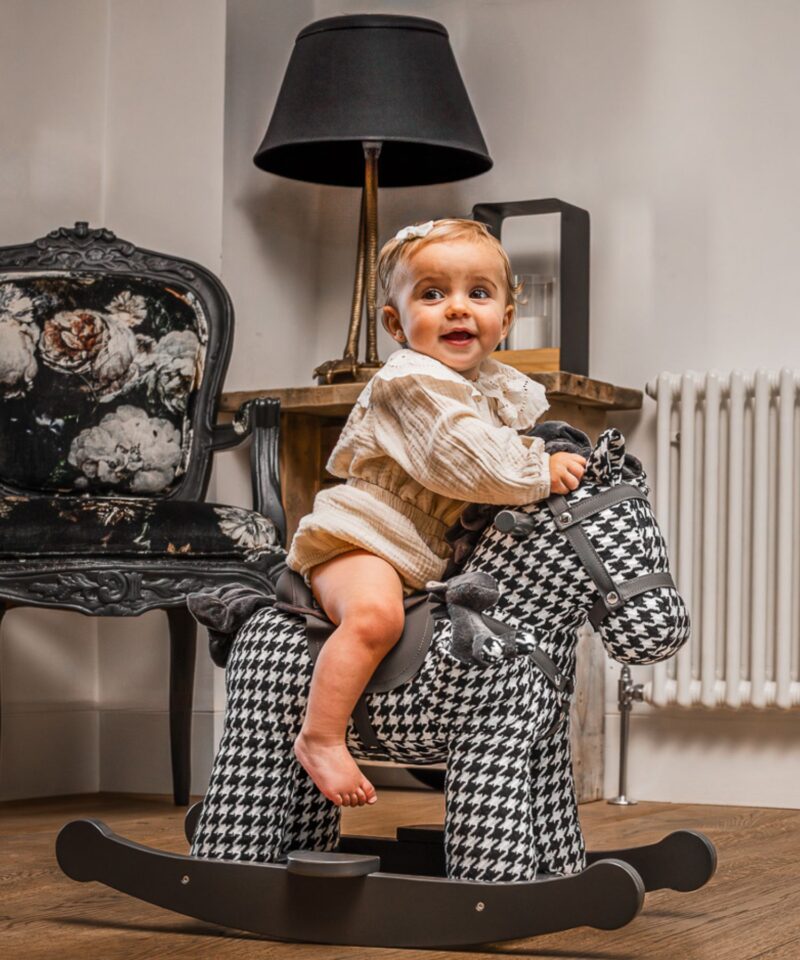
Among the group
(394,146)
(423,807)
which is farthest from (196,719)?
(394,146)

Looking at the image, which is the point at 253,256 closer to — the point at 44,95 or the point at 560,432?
the point at 44,95

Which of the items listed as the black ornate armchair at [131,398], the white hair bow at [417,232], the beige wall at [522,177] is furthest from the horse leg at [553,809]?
the beige wall at [522,177]

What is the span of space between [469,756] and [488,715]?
41 millimetres

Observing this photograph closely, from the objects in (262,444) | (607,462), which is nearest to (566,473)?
(607,462)

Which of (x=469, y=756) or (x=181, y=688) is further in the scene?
(x=181, y=688)

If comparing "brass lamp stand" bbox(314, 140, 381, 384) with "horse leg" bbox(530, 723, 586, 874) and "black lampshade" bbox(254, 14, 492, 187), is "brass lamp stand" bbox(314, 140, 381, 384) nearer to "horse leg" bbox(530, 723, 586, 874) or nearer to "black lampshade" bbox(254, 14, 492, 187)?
"black lampshade" bbox(254, 14, 492, 187)

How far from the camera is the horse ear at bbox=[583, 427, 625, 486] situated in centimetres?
134

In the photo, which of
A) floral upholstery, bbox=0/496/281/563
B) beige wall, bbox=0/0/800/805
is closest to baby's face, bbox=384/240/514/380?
floral upholstery, bbox=0/496/281/563

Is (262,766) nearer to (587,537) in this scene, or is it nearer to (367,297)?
(587,537)

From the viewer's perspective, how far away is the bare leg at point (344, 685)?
4.34ft

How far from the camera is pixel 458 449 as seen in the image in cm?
134

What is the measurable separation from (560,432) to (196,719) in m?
1.43

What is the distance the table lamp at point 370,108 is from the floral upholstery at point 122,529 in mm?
536

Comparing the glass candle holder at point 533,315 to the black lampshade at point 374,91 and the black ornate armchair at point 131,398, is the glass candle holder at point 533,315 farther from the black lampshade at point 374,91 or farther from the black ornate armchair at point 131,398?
the black ornate armchair at point 131,398
